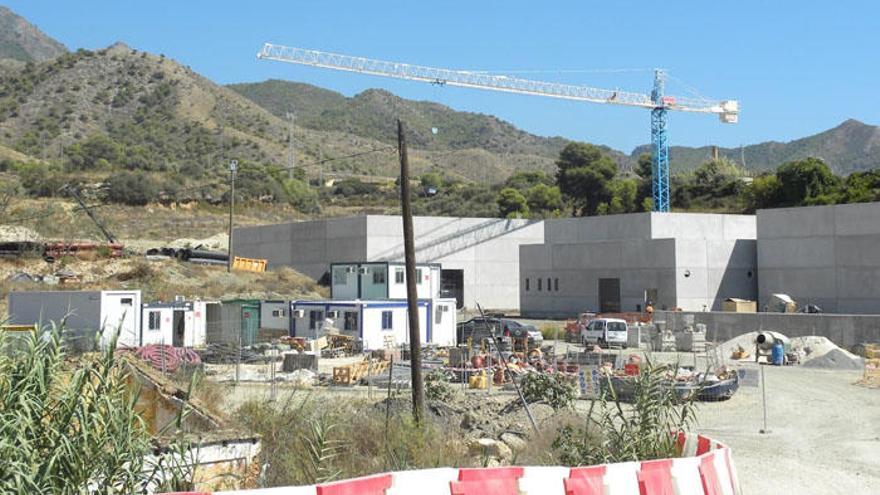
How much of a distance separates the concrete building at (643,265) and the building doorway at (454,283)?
23.3 ft

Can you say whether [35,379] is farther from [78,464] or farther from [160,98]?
[160,98]

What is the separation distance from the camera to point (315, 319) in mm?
46969

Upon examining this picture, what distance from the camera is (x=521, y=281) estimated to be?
69500 millimetres

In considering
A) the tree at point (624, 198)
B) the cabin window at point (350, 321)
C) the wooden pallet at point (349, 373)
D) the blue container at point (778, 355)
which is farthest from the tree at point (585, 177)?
the wooden pallet at point (349, 373)

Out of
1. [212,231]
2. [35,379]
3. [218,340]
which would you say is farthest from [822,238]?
[212,231]

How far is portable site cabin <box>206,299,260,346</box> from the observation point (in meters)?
46.3

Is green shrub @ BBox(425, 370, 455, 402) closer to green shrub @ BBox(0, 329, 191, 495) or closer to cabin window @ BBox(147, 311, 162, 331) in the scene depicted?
green shrub @ BBox(0, 329, 191, 495)

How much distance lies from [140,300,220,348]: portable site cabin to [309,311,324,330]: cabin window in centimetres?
516

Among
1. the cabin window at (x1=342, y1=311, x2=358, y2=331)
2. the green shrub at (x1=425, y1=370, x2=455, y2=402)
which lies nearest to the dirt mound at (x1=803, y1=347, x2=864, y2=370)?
the cabin window at (x1=342, y1=311, x2=358, y2=331)

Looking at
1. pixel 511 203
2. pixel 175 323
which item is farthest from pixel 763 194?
pixel 175 323

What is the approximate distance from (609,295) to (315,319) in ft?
80.2

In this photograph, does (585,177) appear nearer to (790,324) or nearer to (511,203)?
(511,203)

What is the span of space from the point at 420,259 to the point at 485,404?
48963 millimetres

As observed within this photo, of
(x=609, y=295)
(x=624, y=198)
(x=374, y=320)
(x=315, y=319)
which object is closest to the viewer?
(x=374, y=320)
